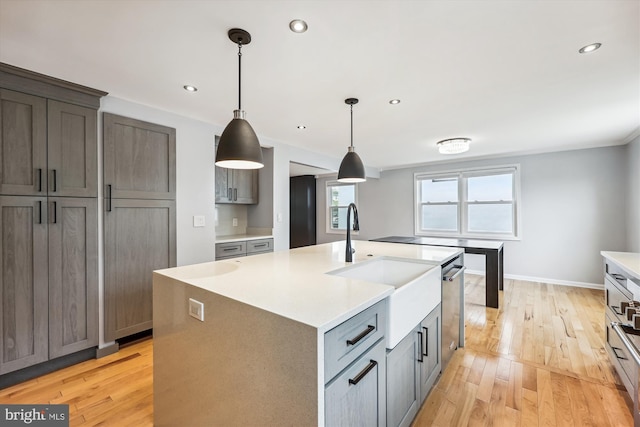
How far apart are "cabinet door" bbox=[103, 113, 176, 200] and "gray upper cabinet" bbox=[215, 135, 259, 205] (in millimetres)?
736

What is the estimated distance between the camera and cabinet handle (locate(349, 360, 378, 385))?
1.01 m

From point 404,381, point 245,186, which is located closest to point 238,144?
point 404,381

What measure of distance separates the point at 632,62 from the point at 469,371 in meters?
2.51

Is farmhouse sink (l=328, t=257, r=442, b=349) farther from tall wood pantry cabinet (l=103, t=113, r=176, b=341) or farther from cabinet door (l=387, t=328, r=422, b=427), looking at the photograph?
tall wood pantry cabinet (l=103, t=113, r=176, b=341)

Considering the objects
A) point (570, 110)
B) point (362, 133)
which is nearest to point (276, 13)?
point (362, 133)

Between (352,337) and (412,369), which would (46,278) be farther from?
(412,369)

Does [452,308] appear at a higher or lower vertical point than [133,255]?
lower

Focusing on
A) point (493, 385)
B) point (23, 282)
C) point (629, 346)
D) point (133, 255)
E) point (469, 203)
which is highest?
point (469, 203)

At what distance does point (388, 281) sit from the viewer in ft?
7.48

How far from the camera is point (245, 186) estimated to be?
3957 mm

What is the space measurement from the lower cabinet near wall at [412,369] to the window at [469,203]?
421 cm

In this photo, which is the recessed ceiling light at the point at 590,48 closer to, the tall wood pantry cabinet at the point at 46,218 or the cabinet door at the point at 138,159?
the cabinet door at the point at 138,159

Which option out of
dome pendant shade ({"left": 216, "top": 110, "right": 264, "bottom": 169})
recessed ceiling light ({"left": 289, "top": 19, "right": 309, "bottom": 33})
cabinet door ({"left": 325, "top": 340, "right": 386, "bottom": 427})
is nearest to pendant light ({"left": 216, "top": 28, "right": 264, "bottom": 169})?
dome pendant shade ({"left": 216, "top": 110, "right": 264, "bottom": 169})

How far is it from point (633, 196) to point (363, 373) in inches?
199
